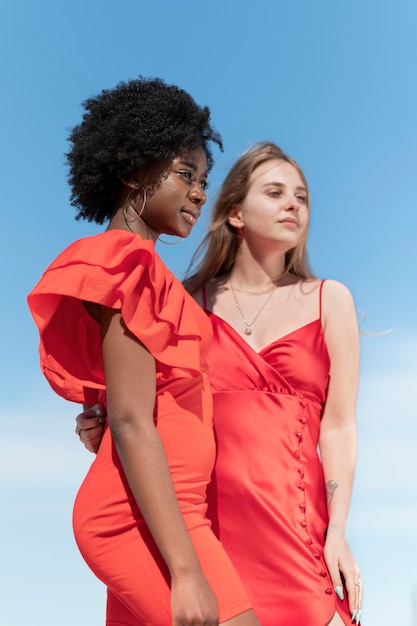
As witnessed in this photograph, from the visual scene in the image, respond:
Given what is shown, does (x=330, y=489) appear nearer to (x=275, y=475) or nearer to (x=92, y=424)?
(x=275, y=475)

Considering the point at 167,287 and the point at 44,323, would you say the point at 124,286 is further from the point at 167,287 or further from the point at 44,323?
the point at 44,323

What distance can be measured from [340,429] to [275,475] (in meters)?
0.33

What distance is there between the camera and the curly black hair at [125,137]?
2381 mm

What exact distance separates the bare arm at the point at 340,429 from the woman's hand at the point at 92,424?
36.0 inches

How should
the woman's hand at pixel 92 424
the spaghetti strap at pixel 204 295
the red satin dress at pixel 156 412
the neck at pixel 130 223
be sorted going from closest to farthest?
the red satin dress at pixel 156 412 < the neck at pixel 130 223 < the woman's hand at pixel 92 424 < the spaghetti strap at pixel 204 295

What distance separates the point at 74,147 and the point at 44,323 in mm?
624

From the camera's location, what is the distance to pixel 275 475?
2900 mm

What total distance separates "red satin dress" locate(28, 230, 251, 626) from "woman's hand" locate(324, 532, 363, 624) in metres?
0.87

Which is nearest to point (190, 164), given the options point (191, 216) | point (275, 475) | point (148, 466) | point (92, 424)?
point (191, 216)

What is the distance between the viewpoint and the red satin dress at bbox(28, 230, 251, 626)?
6.63 feet

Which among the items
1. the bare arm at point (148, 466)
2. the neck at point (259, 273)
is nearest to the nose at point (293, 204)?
the neck at point (259, 273)

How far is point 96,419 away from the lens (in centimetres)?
252

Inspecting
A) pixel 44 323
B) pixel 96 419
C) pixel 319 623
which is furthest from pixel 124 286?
pixel 319 623

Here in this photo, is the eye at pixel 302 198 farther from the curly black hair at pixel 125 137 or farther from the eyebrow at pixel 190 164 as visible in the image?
the eyebrow at pixel 190 164
